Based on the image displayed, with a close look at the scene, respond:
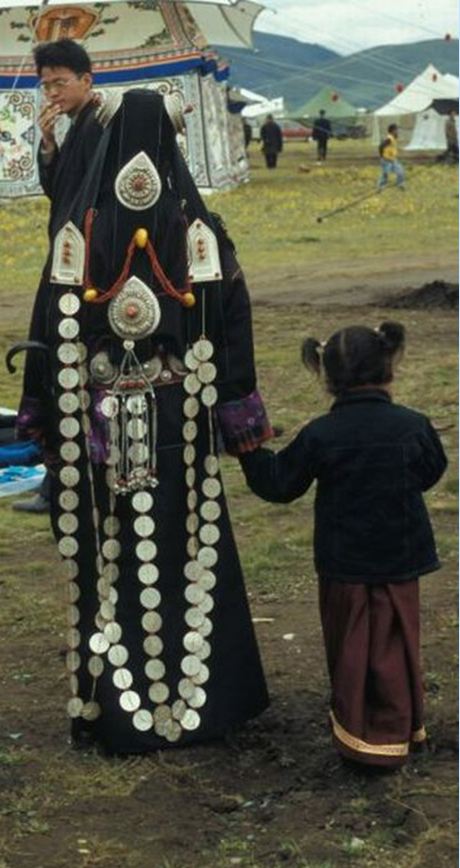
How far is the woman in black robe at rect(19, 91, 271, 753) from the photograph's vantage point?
427 cm

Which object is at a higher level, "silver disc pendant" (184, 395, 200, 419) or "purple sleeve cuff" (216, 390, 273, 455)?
"silver disc pendant" (184, 395, 200, 419)

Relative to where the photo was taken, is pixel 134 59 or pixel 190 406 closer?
pixel 190 406

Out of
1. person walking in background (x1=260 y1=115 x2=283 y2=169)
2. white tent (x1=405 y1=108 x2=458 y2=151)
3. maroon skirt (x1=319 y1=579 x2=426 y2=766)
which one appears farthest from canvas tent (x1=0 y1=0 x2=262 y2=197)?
white tent (x1=405 y1=108 x2=458 y2=151)

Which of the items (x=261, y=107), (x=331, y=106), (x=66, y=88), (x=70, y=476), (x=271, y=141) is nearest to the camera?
(x=70, y=476)

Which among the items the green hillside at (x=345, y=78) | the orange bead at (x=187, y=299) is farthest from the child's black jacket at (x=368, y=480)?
the green hillside at (x=345, y=78)

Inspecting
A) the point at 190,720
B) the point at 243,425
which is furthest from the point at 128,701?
the point at 243,425

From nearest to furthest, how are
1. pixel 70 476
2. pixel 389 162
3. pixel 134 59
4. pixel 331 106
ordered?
pixel 70 476 < pixel 134 59 < pixel 389 162 < pixel 331 106

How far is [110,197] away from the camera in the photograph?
4281 millimetres

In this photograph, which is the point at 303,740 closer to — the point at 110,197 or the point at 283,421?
the point at 110,197

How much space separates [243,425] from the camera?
4.35 meters

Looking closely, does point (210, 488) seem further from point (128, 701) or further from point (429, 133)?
point (429, 133)

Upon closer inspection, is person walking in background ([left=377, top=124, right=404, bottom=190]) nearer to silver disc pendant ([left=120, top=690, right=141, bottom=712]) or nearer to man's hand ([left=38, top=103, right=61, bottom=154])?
man's hand ([left=38, top=103, right=61, bottom=154])

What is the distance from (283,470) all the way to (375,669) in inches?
22.0

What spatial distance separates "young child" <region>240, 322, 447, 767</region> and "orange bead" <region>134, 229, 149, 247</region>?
49 cm
